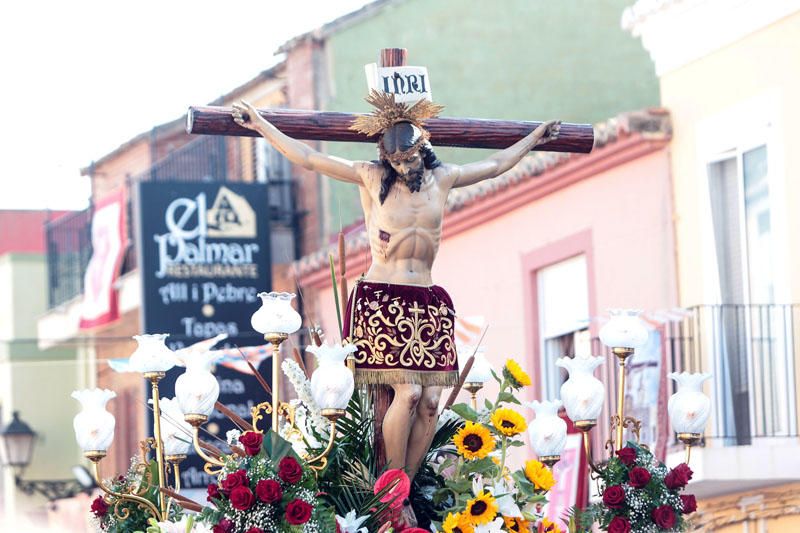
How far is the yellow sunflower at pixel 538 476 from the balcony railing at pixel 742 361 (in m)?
6.65

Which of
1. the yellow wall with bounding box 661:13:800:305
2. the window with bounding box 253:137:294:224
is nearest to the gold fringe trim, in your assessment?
the yellow wall with bounding box 661:13:800:305

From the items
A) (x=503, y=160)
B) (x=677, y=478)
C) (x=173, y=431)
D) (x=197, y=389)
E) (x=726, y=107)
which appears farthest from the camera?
(x=726, y=107)

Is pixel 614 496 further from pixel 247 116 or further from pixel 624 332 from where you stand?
pixel 247 116

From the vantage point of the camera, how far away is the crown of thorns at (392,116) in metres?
10.4

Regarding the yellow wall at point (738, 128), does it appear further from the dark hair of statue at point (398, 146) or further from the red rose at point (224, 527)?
the red rose at point (224, 527)

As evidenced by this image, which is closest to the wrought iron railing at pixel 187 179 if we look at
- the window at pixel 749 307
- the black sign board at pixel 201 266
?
the black sign board at pixel 201 266

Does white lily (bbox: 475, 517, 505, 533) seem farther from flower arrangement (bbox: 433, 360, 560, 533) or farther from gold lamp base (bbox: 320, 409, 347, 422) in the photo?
gold lamp base (bbox: 320, 409, 347, 422)

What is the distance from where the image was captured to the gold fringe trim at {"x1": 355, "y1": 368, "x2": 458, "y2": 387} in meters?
10.4

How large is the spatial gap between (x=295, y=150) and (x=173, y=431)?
1.73 meters

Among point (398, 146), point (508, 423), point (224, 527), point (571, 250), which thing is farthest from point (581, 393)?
point (571, 250)

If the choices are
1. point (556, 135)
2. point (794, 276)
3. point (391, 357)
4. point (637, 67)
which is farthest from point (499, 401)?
point (637, 67)

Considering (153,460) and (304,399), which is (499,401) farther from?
(153,460)

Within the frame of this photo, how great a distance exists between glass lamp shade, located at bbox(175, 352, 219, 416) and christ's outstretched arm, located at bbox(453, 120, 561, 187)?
4.91 ft

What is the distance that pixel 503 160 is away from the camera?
1079 cm
